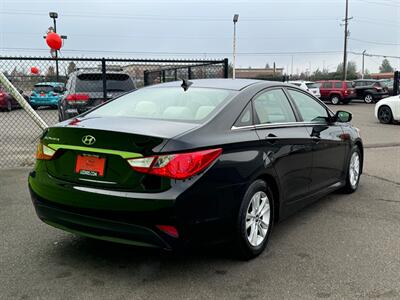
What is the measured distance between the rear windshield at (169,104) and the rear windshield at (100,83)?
5558 mm

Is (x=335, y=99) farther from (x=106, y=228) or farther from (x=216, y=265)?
(x=106, y=228)

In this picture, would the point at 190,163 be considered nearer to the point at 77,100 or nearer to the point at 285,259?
the point at 285,259

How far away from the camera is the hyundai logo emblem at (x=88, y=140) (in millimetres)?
3344

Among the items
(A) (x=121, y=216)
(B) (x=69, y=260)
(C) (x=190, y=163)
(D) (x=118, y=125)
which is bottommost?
(B) (x=69, y=260)

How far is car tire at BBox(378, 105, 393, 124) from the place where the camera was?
53.3 feet

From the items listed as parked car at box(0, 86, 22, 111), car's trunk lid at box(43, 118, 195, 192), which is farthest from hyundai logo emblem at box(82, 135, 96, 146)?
parked car at box(0, 86, 22, 111)

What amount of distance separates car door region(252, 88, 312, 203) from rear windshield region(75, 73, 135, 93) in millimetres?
5865

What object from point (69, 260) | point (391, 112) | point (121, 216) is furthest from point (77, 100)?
point (391, 112)

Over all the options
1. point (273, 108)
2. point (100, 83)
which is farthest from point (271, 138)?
point (100, 83)

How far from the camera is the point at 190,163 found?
318 cm

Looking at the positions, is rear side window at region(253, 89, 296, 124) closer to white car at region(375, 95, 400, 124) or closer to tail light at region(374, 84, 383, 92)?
white car at region(375, 95, 400, 124)

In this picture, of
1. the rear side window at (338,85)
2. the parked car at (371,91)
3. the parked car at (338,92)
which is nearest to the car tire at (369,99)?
the parked car at (371,91)

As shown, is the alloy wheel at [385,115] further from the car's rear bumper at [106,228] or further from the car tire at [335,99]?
the car's rear bumper at [106,228]

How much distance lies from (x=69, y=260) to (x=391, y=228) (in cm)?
334
